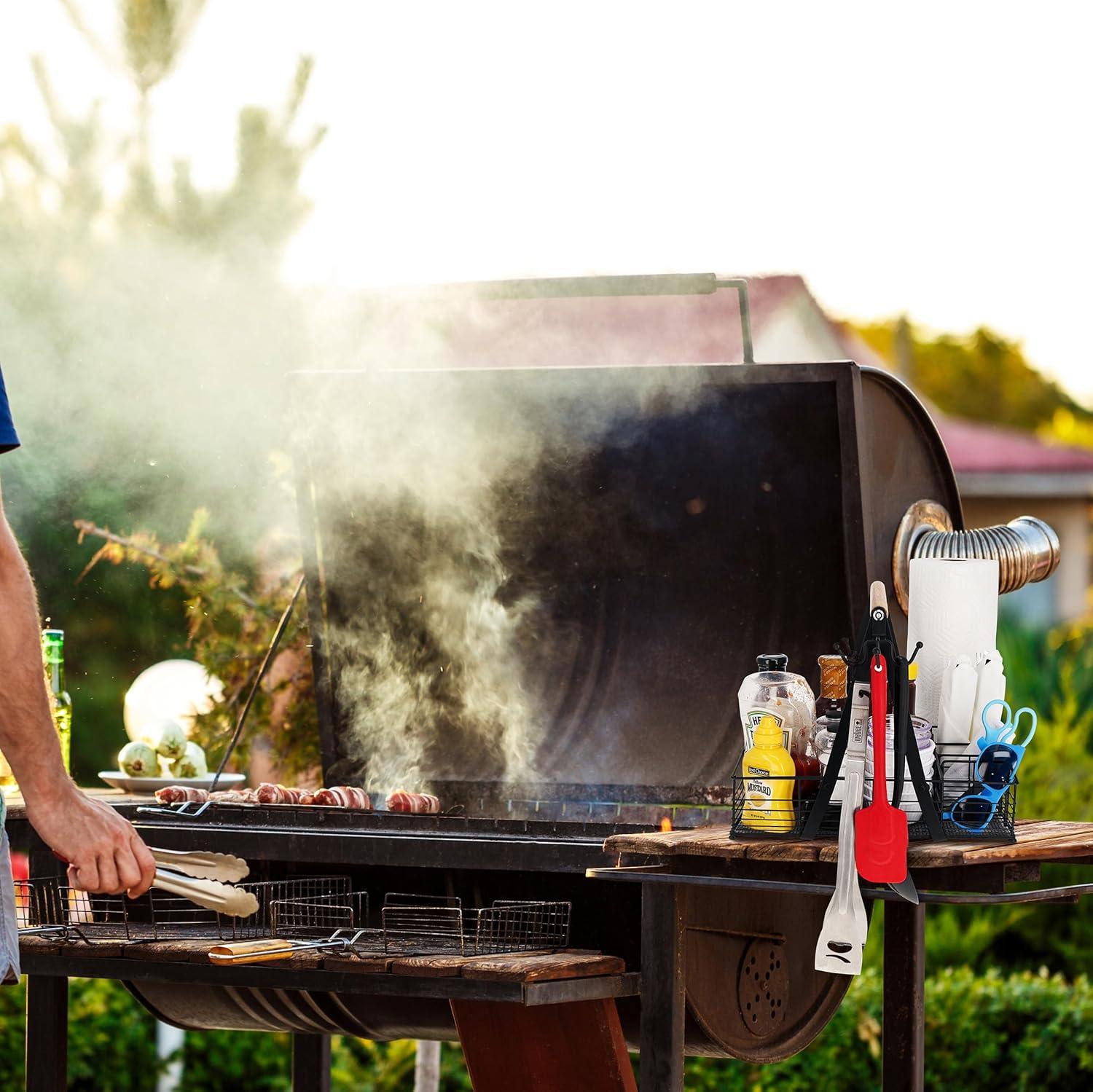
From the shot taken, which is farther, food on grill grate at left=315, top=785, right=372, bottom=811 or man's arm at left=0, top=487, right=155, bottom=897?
food on grill grate at left=315, top=785, right=372, bottom=811

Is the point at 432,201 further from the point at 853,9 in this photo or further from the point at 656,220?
the point at 853,9

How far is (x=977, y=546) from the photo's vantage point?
3773 millimetres

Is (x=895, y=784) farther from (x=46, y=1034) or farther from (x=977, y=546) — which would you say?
(x=46, y=1034)

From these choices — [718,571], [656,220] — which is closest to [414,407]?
[718,571]

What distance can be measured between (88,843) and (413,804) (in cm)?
133

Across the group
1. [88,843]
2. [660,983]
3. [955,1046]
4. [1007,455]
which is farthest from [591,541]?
[1007,455]

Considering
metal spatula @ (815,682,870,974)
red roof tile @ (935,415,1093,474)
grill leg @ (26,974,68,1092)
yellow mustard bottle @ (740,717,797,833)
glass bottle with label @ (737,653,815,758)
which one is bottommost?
grill leg @ (26,974,68,1092)

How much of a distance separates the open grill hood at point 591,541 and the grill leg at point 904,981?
1.77 feet

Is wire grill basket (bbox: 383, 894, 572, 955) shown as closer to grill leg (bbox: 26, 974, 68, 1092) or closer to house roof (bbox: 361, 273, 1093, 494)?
grill leg (bbox: 26, 974, 68, 1092)

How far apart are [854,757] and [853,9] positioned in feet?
10.5

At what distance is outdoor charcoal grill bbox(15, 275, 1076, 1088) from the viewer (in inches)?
139

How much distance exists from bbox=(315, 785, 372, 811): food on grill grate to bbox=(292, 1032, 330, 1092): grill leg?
40.6 inches

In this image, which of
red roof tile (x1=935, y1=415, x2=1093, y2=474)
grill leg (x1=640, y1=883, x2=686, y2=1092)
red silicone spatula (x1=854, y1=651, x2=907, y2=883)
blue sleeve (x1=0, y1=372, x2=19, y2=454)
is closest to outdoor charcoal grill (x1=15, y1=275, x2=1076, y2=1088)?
grill leg (x1=640, y1=883, x2=686, y2=1092)

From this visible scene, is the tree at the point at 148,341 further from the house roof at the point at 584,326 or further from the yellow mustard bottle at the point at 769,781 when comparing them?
the yellow mustard bottle at the point at 769,781
